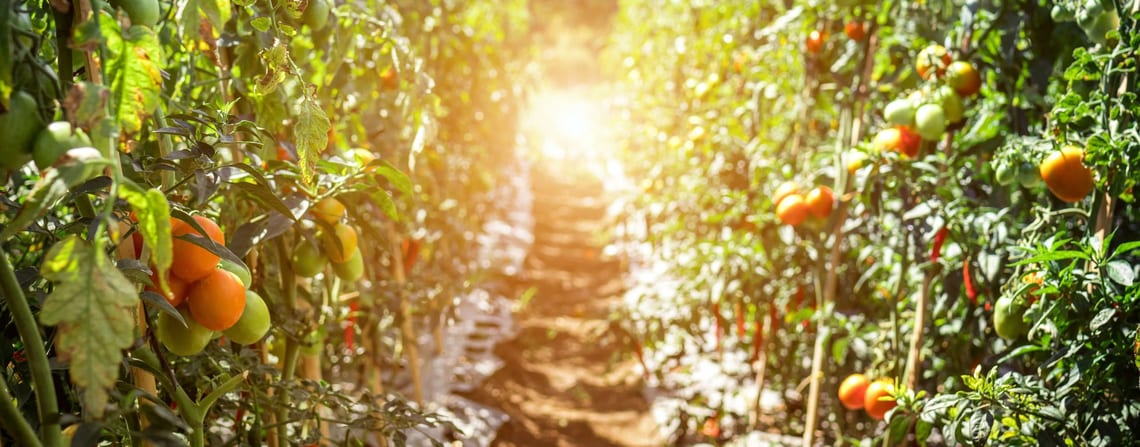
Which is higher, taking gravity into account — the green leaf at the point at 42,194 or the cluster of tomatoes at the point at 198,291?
the green leaf at the point at 42,194

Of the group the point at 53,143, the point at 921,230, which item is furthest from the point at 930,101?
the point at 53,143

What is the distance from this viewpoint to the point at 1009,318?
1.04 meters

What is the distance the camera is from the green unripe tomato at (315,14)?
0.88 m

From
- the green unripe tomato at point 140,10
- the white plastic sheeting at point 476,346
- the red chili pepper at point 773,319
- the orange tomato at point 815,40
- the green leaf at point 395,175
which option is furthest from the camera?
the white plastic sheeting at point 476,346

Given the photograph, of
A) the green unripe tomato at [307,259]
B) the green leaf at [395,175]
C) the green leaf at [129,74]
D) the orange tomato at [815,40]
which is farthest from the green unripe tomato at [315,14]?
the orange tomato at [815,40]

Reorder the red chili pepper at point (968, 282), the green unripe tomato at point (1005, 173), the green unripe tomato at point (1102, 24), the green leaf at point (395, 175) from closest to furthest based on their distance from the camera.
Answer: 1. the green leaf at point (395, 175)
2. the green unripe tomato at point (1102, 24)
3. the green unripe tomato at point (1005, 173)
4. the red chili pepper at point (968, 282)

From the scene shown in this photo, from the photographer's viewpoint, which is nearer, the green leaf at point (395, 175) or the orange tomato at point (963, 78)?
the green leaf at point (395, 175)

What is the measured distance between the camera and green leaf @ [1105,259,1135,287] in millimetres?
885

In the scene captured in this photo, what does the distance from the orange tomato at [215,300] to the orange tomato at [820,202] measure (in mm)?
1132

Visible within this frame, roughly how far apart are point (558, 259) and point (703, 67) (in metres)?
1.76

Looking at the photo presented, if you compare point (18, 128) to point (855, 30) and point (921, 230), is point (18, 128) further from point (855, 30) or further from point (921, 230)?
point (855, 30)

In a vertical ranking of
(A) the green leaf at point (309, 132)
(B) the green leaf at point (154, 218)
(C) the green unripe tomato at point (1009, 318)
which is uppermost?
(A) the green leaf at point (309, 132)

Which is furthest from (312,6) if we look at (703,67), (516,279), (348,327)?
(516,279)

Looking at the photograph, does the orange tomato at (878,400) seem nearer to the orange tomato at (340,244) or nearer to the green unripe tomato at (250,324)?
the orange tomato at (340,244)
